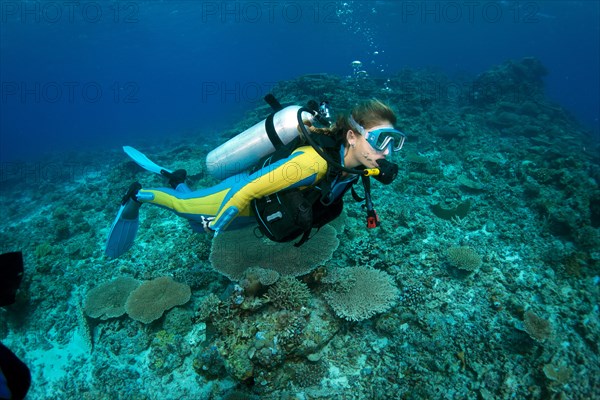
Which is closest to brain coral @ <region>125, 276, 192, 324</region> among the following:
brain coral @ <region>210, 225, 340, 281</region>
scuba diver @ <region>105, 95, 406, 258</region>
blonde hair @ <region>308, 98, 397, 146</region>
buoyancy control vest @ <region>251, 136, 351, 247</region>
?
brain coral @ <region>210, 225, 340, 281</region>

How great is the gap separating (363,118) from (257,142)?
5.81 feet

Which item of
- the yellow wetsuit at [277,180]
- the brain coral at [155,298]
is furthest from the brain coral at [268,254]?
the yellow wetsuit at [277,180]

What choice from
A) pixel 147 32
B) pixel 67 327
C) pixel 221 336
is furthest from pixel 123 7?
pixel 221 336

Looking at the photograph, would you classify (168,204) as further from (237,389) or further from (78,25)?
(78,25)

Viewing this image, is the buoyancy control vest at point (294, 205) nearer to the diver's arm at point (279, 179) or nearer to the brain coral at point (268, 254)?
the diver's arm at point (279, 179)

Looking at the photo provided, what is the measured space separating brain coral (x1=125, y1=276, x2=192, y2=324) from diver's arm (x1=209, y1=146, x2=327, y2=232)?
2.90 meters

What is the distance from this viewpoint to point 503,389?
4.32 m

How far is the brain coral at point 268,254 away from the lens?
5336 millimetres

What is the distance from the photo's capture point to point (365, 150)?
3604mm

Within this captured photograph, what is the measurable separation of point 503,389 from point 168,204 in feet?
21.8

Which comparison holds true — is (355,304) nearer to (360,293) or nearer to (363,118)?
(360,293)

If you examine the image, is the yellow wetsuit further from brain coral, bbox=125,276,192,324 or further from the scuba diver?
brain coral, bbox=125,276,192,324

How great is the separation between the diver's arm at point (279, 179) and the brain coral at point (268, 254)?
1.99 m

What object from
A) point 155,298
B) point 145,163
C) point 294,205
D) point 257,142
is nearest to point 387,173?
point 294,205
